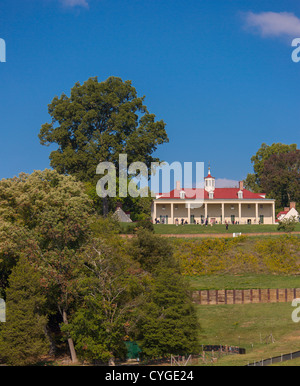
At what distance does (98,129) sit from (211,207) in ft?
71.6

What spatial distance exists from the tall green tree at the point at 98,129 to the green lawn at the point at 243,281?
23.9 m

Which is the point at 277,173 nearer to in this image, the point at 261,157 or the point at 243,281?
the point at 261,157

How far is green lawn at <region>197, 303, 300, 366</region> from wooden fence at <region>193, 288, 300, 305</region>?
86cm

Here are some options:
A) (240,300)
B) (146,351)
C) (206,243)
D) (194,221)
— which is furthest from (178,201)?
(146,351)

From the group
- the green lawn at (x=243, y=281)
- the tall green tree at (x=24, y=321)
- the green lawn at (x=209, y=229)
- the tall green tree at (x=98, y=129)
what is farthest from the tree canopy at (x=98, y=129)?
the tall green tree at (x=24, y=321)

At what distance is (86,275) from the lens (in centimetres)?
3597

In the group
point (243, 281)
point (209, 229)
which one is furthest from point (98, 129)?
point (243, 281)

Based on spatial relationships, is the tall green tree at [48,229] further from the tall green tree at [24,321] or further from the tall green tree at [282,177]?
the tall green tree at [282,177]

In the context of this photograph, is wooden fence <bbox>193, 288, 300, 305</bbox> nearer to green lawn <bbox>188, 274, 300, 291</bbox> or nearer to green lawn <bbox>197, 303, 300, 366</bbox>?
green lawn <bbox>197, 303, 300, 366</bbox>

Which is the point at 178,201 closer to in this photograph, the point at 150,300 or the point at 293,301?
the point at 293,301

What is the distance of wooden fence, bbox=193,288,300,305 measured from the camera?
43.2 metres

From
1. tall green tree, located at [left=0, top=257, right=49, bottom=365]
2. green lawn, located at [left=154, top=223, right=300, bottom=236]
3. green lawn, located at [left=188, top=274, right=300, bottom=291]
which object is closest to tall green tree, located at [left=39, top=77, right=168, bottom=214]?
green lawn, located at [left=154, top=223, right=300, bottom=236]

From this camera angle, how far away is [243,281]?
4791cm

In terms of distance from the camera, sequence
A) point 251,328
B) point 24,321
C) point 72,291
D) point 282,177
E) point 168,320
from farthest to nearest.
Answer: point 282,177
point 251,328
point 72,291
point 24,321
point 168,320
